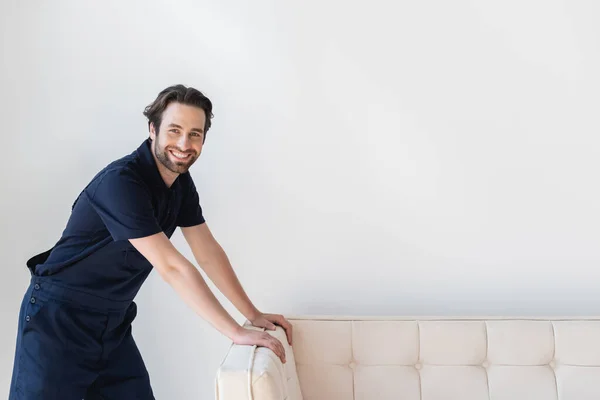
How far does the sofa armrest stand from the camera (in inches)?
57.3

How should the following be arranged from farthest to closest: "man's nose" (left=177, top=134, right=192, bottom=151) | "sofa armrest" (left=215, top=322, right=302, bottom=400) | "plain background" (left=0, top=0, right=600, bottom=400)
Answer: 1. "plain background" (left=0, top=0, right=600, bottom=400)
2. "man's nose" (left=177, top=134, right=192, bottom=151)
3. "sofa armrest" (left=215, top=322, right=302, bottom=400)

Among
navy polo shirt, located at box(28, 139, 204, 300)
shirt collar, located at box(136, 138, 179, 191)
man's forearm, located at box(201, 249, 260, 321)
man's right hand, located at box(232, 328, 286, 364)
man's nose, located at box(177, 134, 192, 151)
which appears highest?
man's nose, located at box(177, 134, 192, 151)

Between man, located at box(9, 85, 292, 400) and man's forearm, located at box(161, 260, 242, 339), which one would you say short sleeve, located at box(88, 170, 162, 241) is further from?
man's forearm, located at box(161, 260, 242, 339)

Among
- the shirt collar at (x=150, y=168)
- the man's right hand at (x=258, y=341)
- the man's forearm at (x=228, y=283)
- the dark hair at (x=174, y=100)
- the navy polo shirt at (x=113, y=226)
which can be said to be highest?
the dark hair at (x=174, y=100)

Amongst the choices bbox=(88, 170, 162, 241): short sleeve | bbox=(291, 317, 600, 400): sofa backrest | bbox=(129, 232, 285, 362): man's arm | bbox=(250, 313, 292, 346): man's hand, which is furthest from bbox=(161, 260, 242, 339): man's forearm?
bbox=(291, 317, 600, 400): sofa backrest

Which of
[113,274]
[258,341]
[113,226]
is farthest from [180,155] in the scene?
[258,341]

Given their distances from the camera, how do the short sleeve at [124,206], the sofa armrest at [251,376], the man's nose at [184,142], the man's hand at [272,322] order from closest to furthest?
the sofa armrest at [251,376]
the short sleeve at [124,206]
the man's nose at [184,142]
the man's hand at [272,322]

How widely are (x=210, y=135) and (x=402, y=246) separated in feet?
2.53

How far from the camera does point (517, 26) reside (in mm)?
2059

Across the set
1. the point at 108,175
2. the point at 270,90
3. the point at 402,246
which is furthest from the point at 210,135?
the point at 402,246

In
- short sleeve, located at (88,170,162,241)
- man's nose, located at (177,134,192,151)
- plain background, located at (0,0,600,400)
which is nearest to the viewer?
short sleeve, located at (88,170,162,241)

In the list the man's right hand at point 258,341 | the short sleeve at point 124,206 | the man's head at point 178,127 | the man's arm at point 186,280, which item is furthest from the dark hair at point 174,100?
the man's right hand at point 258,341

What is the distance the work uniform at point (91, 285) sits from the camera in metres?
1.61

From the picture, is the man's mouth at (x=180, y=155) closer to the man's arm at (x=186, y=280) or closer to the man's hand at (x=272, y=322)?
the man's arm at (x=186, y=280)
